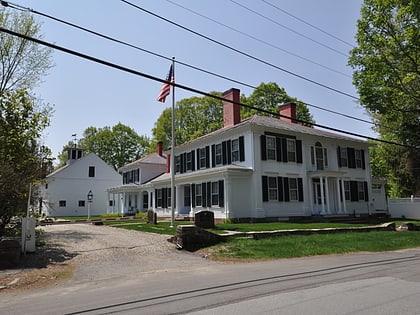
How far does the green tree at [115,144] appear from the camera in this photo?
6319 centimetres

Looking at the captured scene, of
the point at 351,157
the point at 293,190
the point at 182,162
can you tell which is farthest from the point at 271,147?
the point at 182,162

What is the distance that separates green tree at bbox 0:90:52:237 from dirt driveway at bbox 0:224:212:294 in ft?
6.44

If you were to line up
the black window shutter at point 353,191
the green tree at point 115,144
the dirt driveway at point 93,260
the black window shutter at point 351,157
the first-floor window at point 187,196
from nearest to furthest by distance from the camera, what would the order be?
the dirt driveway at point 93,260 < the first-floor window at point 187,196 < the black window shutter at point 353,191 < the black window shutter at point 351,157 < the green tree at point 115,144

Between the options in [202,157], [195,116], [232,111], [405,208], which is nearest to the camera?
[232,111]

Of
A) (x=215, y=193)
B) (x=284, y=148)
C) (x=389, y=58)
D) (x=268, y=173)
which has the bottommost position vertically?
(x=215, y=193)

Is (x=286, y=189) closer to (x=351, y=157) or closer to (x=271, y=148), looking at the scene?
(x=271, y=148)

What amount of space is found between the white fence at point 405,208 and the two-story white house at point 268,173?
1621mm

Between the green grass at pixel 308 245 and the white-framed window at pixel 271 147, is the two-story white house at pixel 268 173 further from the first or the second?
the green grass at pixel 308 245

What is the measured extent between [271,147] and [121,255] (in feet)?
45.9

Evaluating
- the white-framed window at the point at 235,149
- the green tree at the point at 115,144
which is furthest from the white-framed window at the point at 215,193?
the green tree at the point at 115,144

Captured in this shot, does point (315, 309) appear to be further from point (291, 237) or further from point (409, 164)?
point (409, 164)

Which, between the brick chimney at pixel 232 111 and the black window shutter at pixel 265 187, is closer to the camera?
the black window shutter at pixel 265 187

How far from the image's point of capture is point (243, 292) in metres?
6.97

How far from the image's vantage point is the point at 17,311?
20.1 feet
